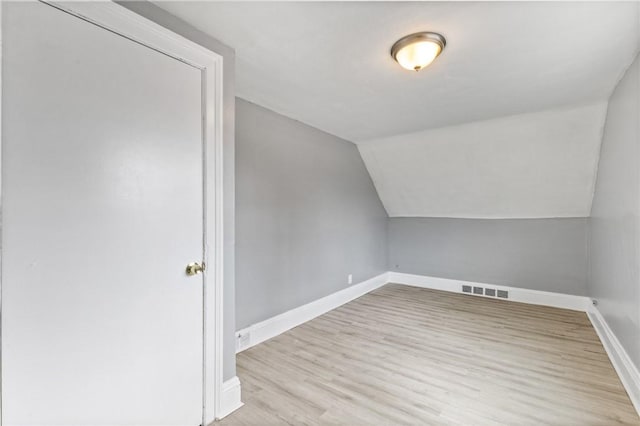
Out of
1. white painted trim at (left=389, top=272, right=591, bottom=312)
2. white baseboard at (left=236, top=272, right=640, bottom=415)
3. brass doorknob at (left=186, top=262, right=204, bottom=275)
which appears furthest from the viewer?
white painted trim at (left=389, top=272, right=591, bottom=312)

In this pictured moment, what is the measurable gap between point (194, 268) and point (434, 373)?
2058mm

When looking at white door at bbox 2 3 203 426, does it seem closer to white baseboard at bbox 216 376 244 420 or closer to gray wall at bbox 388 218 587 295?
white baseboard at bbox 216 376 244 420

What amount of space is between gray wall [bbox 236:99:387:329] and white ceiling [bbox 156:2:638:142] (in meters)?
0.40

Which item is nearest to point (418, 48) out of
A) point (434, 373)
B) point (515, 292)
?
point (434, 373)

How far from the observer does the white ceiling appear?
61.2 inches

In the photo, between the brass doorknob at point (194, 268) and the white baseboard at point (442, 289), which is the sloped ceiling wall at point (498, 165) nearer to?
the white baseboard at point (442, 289)

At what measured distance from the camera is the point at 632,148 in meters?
2.08

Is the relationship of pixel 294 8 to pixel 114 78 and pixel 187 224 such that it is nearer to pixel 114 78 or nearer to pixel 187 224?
pixel 114 78

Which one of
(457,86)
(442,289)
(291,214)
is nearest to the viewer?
(457,86)

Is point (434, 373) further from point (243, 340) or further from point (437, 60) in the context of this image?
point (437, 60)

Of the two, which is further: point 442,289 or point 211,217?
point 442,289

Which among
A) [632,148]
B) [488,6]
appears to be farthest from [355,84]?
[632,148]

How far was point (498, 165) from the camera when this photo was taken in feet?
12.3

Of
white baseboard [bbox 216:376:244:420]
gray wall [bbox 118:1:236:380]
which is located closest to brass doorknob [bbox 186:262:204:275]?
gray wall [bbox 118:1:236:380]
